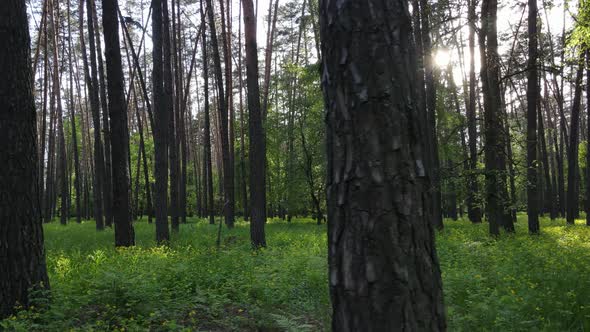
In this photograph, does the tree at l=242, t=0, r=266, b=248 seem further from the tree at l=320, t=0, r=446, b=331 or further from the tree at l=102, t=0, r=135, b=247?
the tree at l=320, t=0, r=446, b=331

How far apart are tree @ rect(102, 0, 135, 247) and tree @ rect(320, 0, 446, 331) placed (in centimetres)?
962

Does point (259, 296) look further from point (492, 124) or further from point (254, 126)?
point (492, 124)

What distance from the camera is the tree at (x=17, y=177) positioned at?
Answer: 190 inches

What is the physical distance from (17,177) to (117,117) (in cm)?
563

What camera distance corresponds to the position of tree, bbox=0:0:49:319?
15.8 ft

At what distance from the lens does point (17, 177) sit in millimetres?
4945

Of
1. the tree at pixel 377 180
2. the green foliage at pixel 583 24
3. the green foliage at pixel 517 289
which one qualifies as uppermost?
the green foliage at pixel 583 24

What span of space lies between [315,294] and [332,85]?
426cm

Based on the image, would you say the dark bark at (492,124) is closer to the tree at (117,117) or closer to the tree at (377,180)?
the tree at (117,117)

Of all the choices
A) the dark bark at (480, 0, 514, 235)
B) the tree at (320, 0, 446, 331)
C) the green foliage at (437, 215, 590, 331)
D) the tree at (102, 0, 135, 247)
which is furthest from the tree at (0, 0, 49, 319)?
the dark bark at (480, 0, 514, 235)

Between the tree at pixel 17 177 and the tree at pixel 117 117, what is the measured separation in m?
5.12

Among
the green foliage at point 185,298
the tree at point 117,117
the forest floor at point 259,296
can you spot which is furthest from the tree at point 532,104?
the tree at point 117,117

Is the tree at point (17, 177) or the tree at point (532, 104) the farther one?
the tree at point (532, 104)

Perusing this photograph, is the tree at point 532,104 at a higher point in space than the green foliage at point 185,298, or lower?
higher
